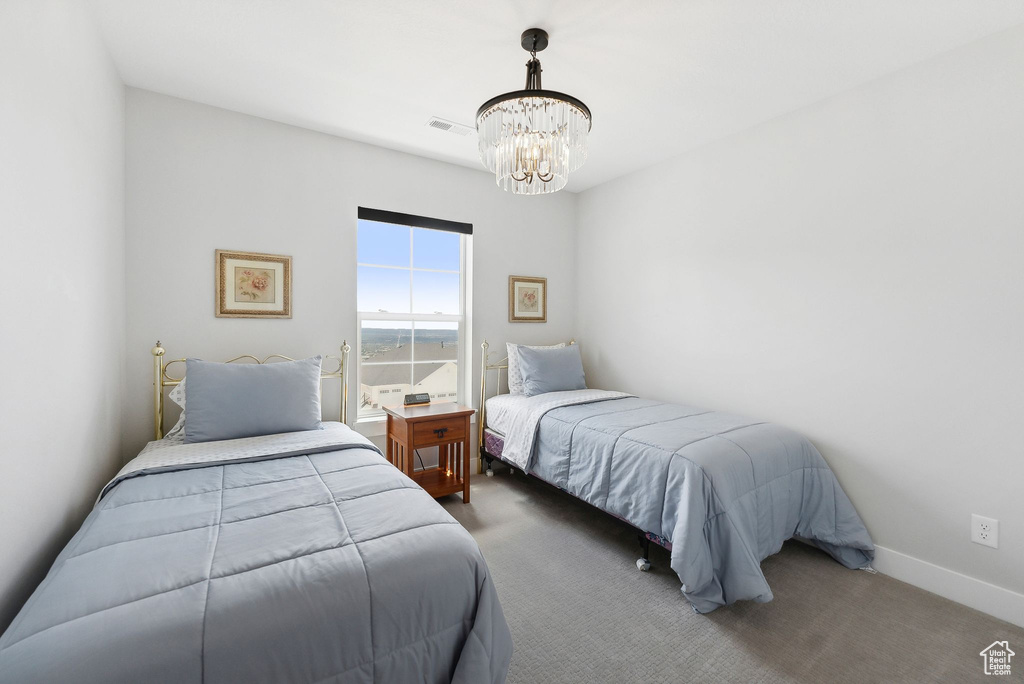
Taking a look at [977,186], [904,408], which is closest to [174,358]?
[904,408]

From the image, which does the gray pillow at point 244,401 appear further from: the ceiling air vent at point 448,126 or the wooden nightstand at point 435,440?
the ceiling air vent at point 448,126

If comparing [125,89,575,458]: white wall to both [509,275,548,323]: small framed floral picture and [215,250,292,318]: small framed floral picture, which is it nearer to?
[215,250,292,318]: small framed floral picture

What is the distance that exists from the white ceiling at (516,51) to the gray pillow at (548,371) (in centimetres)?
182

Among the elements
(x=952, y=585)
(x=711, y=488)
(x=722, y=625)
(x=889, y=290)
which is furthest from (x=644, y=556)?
(x=889, y=290)

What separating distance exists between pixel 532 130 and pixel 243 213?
6.63 ft

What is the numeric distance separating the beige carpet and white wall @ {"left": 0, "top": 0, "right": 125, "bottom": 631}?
1.74 m

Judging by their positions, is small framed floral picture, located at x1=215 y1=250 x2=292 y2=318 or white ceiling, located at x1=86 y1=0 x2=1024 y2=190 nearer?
white ceiling, located at x1=86 y1=0 x2=1024 y2=190

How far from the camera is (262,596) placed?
3.58ft

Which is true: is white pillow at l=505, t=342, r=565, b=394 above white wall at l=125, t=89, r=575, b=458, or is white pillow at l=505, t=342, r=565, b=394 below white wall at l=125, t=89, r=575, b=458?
below

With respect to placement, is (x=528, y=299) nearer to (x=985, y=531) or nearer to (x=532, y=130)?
(x=532, y=130)

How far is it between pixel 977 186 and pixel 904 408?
1118mm

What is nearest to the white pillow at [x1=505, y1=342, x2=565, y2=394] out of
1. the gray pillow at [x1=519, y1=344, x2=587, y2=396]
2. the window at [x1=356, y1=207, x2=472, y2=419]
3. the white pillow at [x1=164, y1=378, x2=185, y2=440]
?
the gray pillow at [x1=519, y1=344, x2=587, y2=396]

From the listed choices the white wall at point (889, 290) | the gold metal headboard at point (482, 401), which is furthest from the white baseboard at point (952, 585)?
the gold metal headboard at point (482, 401)

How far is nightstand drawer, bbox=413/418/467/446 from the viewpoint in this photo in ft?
9.94
